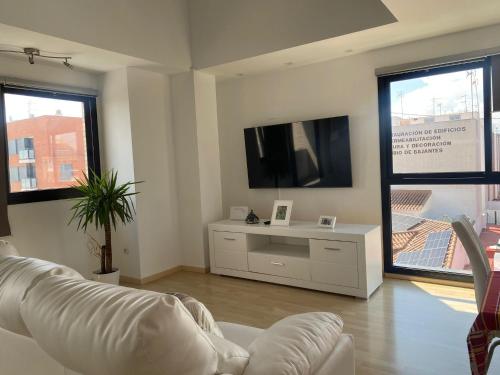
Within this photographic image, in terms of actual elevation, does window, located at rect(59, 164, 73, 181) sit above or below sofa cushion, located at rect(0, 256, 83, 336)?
above

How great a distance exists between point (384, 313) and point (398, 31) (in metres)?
2.47

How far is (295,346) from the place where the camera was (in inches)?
44.3

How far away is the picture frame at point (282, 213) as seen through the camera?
4129 mm

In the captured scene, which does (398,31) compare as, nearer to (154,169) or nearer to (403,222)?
(403,222)

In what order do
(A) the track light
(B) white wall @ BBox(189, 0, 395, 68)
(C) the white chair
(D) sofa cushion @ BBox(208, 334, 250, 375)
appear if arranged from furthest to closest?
(A) the track light, (B) white wall @ BBox(189, 0, 395, 68), (C) the white chair, (D) sofa cushion @ BBox(208, 334, 250, 375)

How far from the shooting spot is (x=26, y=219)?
379 centimetres

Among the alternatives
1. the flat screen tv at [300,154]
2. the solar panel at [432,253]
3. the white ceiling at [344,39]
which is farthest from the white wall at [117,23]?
→ the solar panel at [432,253]

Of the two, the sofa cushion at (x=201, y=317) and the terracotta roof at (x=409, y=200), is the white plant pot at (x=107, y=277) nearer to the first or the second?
the sofa cushion at (x=201, y=317)

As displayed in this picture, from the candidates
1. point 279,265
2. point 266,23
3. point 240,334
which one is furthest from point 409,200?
point 240,334

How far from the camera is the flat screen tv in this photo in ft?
13.4

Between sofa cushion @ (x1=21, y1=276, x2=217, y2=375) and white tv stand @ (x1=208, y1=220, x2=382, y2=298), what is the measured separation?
2739 mm

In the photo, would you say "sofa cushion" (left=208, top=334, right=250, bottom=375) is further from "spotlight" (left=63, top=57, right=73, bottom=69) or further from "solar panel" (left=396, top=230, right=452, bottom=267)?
"spotlight" (left=63, top=57, right=73, bottom=69)

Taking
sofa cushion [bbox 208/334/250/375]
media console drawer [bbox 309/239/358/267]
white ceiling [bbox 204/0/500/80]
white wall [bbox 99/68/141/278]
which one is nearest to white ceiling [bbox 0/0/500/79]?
white ceiling [bbox 204/0/500/80]

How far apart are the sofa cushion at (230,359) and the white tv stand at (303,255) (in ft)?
8.30
